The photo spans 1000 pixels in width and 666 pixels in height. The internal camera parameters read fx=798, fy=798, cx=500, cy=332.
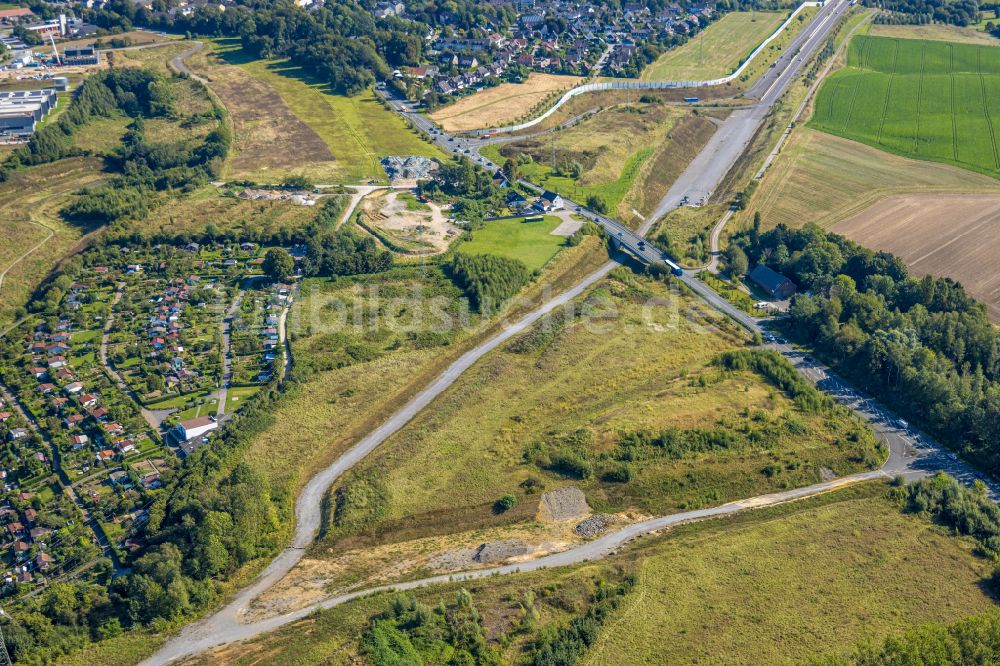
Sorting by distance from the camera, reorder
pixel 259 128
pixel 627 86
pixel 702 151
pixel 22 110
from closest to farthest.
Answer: pixel 22 110 < pixel 702 151 < pixel 259 128 < pixel 627 86

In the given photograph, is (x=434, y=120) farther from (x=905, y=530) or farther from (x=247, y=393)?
(x=905, y=530)

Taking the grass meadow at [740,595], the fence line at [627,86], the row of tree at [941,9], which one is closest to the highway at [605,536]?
the grass meadow at [740,595]

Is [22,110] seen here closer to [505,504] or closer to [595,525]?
[505,504]

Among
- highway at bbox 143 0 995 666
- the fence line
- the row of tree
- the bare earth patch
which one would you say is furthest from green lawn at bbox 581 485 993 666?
the row of tree

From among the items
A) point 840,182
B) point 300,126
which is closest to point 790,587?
point 840,182

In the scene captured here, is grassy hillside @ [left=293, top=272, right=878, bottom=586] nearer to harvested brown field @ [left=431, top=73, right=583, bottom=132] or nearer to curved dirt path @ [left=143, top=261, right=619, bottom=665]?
curved dirt path @ [left=143, top=261, right=619, bottom=665]

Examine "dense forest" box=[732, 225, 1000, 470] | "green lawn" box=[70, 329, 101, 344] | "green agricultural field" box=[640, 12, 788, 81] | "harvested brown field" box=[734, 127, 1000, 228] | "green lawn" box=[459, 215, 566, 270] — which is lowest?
"green lawn" box=[70, 329, 101, 344]
